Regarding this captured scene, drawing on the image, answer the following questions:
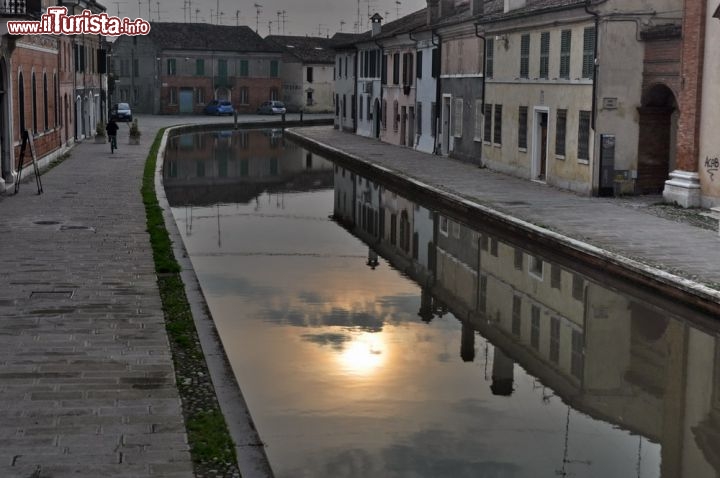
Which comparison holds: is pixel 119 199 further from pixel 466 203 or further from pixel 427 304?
pixel 427 304

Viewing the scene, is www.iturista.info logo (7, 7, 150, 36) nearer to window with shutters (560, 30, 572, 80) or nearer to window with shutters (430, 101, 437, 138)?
window with shutters (430, 101, 437, 138)

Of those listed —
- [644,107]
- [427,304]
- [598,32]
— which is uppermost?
[598,32]

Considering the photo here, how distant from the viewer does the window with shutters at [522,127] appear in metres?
34.4

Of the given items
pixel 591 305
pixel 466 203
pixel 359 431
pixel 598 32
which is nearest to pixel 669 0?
pixel 598 32

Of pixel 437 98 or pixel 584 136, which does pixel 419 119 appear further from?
pixel 584 136

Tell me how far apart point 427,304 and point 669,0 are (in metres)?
15.6

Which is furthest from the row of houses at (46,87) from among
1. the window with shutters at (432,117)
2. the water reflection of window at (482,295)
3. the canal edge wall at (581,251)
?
the window with shutters at (432,117)

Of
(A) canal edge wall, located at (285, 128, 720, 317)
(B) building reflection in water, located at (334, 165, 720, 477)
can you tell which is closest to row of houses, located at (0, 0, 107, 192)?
(A) canal edge wall, located at (285, 128, 720, 317)

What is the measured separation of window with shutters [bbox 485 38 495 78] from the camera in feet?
125

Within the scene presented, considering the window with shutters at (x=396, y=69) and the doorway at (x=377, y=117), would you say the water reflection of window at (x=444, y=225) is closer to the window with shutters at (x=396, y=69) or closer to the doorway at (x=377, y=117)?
the window with shutters at (x=396, y=69)

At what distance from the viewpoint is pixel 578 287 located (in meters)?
17.3

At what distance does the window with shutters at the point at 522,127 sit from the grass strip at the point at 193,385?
61.2 feet

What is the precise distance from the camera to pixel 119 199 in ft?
87.8

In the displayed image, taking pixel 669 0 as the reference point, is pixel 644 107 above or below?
below
